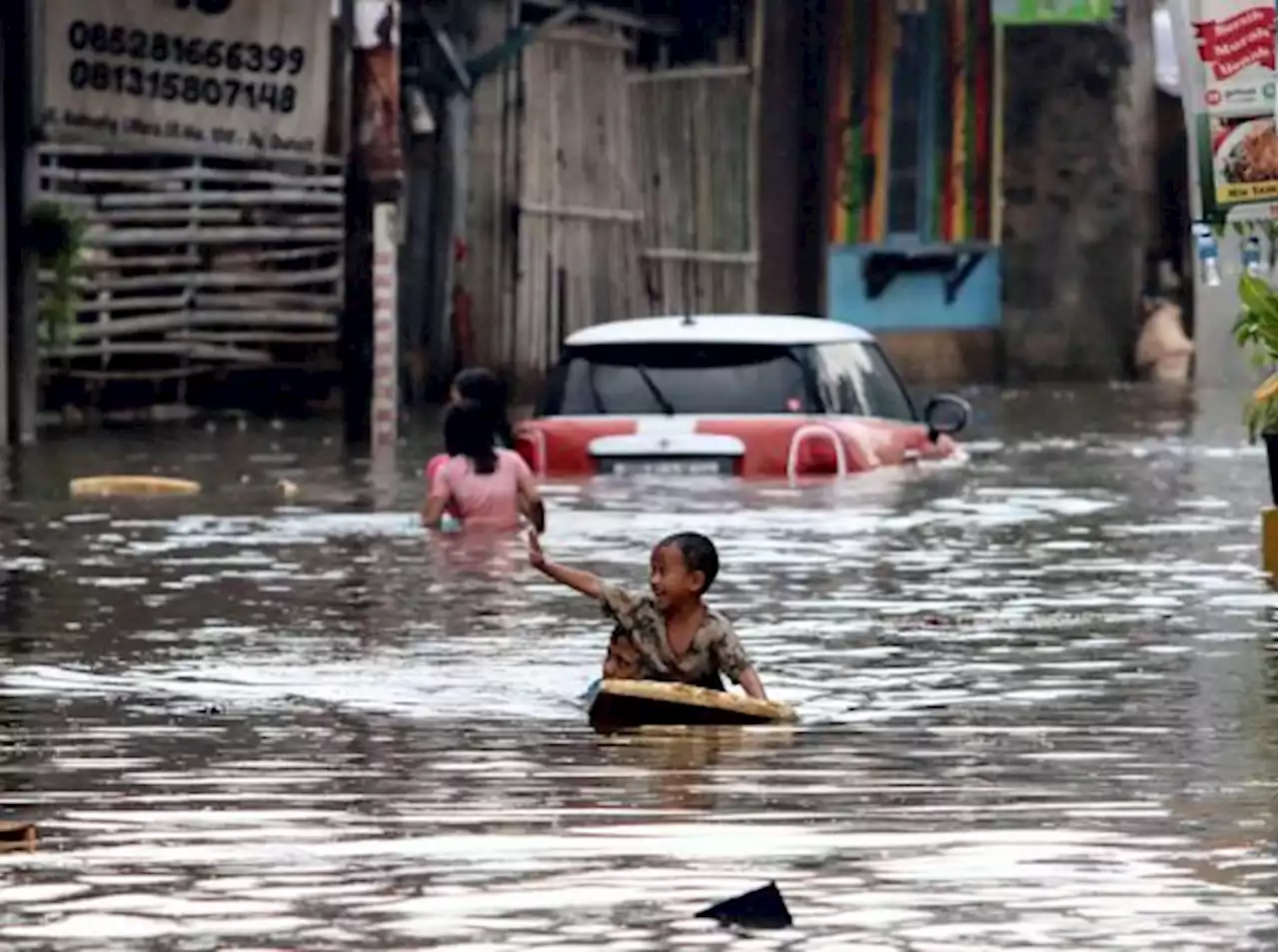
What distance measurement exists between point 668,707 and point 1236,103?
679 centimetres

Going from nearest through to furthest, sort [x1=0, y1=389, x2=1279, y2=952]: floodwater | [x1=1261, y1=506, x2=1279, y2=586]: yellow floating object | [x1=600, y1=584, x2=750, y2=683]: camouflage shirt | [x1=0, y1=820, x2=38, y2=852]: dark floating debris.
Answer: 1. [x1=0, y1=389, x2=1279, y2=952]: floodwater
2. [x1=0, y1=820, x2=38, y2=852]: dark floating debris
3. [x1=600, y1=584, x2=750, y2=683]: camouflage shirt
4. [x1=1261, y1=506, x2=1279, y2=586]: yellow floating object

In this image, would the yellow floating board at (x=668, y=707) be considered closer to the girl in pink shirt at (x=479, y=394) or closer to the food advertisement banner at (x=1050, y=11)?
the girl in pink shirt at (x=479, y=394)

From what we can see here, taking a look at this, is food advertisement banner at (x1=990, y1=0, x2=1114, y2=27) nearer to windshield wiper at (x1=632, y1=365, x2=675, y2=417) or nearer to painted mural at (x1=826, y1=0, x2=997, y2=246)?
painted mural at (x1=826, y1=0, x2=997, y2=246)

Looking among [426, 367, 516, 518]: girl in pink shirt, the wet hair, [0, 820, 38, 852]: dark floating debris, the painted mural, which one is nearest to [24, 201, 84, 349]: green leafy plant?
[426, 367, 516, 518]: girl in pink shirt

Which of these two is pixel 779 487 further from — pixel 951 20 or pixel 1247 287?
pixel 951 20

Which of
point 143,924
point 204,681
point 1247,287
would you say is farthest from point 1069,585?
point 143,924

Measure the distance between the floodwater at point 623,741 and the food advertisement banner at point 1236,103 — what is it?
5.34 feet

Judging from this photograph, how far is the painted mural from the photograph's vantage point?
45.5 meters

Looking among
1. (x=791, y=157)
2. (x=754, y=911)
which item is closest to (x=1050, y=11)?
(x=791, y=157)

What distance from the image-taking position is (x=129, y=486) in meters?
23.9

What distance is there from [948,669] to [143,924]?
→ 5.84m

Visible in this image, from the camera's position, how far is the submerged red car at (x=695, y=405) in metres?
24.0

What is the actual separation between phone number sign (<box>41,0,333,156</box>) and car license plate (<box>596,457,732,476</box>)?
852 cm

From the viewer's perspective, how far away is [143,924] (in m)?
8.56
